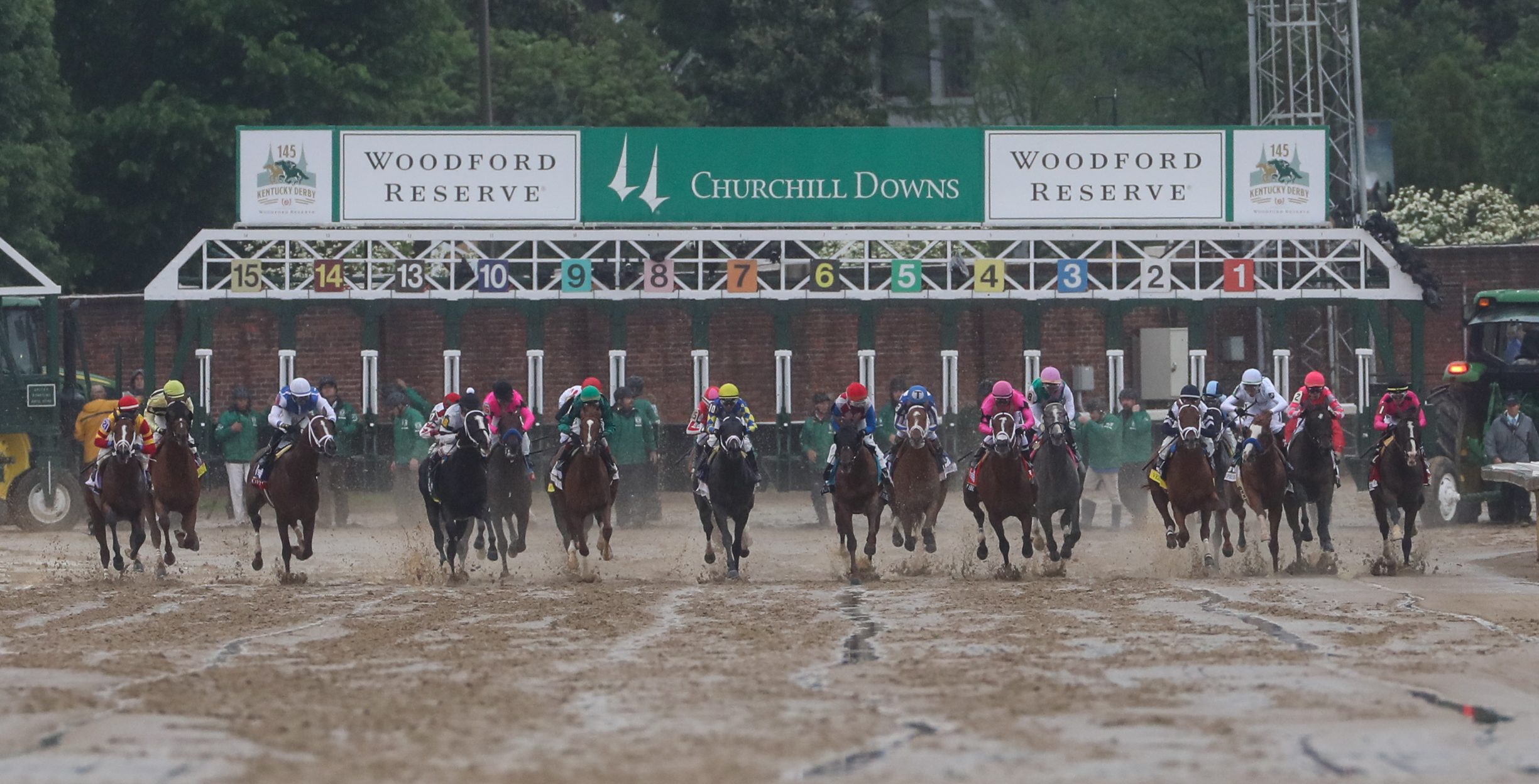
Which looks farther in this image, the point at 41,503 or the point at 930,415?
the point at 41,503

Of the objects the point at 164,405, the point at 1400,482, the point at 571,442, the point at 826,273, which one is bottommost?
the point at 1400,482

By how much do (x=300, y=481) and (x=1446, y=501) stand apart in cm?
1253

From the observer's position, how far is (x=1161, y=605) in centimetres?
1527

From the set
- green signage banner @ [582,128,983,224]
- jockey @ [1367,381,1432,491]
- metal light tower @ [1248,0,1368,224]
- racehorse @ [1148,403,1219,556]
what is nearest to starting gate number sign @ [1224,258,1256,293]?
green signage banner @ [582,128,983,224]

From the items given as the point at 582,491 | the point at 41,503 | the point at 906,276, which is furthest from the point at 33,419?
the point at 906,276

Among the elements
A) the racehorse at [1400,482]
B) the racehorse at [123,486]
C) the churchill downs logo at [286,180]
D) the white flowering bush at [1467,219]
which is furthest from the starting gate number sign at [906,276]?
the white flowering bush at [1467,219]

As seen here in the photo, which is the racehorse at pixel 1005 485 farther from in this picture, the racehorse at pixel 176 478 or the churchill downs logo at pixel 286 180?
the churchill downs logo at pixel 286 180

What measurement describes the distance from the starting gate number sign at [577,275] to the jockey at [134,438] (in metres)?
9.11

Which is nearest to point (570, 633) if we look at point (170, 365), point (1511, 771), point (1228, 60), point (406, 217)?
point (1511, 771)

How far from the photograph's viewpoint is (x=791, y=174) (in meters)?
28.7

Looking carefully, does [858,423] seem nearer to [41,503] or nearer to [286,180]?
[41,503]

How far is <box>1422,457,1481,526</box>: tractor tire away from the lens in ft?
78.6

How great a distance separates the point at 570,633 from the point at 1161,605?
4.17 m

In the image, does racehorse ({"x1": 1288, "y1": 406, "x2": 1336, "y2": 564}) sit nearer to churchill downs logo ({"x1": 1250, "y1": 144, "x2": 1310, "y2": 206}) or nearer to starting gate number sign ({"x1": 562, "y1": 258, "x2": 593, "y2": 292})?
churchill downs logo ({"x1": 1250, "y1": 144, "x2": 1310, "y2": 206})
